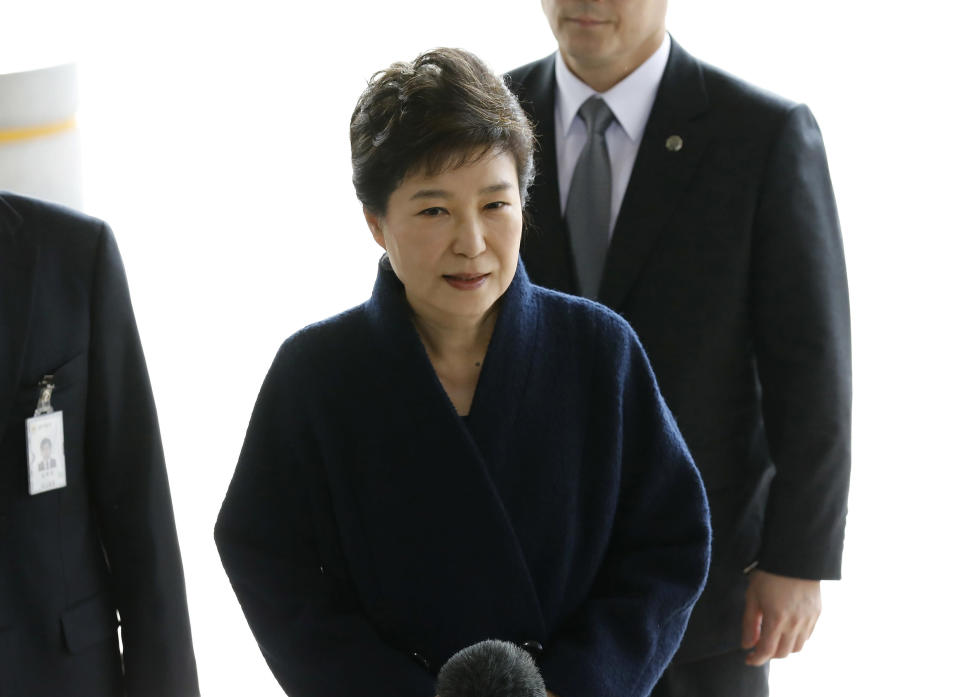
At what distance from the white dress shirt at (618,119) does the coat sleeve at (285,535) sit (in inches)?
22.9

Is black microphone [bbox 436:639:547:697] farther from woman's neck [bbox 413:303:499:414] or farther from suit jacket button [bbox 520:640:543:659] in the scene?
woman's neck [bbox 413:303:499:414]

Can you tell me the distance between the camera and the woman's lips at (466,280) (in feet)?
4.14

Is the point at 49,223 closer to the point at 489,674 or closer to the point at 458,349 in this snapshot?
the point at 458,349

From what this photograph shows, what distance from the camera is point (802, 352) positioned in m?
1.68

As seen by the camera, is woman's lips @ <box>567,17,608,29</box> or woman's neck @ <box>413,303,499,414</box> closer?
woman's neck @ <box>413,303,499,414</box>

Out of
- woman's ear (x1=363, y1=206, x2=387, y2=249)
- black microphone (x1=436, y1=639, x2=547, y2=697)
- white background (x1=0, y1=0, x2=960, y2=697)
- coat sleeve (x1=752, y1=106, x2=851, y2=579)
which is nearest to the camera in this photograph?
black microphone (x1=436, y1=639, x2=547, y2=697)

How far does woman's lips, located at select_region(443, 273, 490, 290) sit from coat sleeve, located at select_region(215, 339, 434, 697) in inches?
7.8

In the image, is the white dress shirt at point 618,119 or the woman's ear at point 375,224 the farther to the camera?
the white dress shirt at point 618,119

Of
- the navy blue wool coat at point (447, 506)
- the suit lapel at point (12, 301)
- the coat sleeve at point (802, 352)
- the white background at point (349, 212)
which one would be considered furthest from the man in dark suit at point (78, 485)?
the white background at point (349, 212)

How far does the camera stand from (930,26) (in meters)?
3.14

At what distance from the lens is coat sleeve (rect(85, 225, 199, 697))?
1.53m

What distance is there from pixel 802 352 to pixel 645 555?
18.1 inches

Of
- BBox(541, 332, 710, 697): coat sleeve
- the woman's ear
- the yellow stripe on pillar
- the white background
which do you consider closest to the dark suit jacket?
BBox(541, 332, 710, 697): coat sleeve

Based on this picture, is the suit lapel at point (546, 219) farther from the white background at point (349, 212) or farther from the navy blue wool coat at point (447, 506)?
the white background at point (349, 212)
